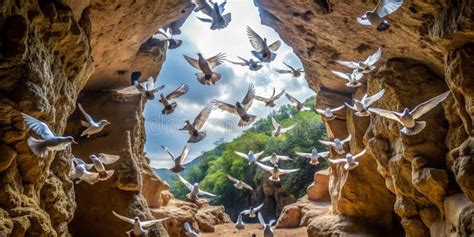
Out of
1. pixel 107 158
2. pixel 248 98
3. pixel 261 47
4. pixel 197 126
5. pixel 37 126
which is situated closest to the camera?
pixel 37 126

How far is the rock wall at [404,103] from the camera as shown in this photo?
201 inches

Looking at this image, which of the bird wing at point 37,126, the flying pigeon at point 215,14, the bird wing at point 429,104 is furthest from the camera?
the flying pigeon at point 215,14

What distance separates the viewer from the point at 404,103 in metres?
7.63

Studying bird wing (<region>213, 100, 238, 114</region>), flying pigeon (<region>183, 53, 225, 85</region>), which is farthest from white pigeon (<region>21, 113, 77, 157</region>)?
flying pigeon (<region>183, 53, 225, 85</region>)

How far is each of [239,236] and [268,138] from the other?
10905 millimetres

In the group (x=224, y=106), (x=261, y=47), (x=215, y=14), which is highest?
(x=215, y=14)

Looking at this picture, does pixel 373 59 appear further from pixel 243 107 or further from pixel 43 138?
pixel 43 138

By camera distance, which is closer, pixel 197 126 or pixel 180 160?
pixel 197 126

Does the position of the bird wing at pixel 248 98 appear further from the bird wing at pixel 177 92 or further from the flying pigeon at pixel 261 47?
the bird wing at pixel 177 92

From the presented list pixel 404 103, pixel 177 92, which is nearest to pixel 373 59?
pixel 404 103

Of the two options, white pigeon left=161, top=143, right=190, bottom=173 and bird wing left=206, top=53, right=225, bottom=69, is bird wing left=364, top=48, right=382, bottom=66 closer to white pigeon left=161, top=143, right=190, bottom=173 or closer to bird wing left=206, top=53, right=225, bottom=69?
bird wing left=206, top=53, right=225, bottom=69

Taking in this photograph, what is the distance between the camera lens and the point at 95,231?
849 centimetres

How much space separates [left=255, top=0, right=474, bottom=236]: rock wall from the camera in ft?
16.8

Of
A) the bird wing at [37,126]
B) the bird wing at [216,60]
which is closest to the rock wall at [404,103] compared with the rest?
the bird wing at [216,60]
